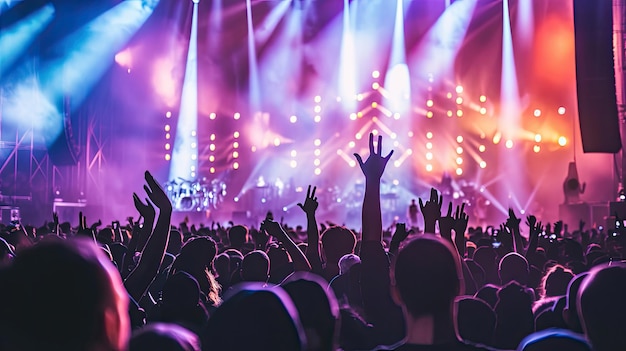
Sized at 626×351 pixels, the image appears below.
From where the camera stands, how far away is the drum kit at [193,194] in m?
27.9

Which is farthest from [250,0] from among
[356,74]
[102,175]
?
[102,175]

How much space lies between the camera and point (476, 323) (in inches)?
145

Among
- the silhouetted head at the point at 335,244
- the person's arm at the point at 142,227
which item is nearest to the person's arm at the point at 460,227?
the silhouetted head at the point at 335,244

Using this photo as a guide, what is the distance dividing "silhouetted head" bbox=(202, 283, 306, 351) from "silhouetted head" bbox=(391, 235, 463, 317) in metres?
0.64

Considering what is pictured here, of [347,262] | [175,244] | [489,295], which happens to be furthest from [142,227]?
[489,295]

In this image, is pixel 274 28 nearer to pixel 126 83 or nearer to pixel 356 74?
pixel 356 74

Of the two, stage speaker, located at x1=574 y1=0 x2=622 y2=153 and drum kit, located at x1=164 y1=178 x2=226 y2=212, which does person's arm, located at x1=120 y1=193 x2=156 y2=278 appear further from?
drum kit, located at x1=164 y1=178 x2=226 y2=212

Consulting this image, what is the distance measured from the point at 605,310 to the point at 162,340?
1415 mm

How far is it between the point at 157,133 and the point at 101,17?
18.6 feet

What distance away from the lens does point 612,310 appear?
2447 mm

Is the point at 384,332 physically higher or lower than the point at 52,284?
lower

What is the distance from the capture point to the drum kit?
27875mm

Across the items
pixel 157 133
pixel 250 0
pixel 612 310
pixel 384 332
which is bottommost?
pixel 384 332

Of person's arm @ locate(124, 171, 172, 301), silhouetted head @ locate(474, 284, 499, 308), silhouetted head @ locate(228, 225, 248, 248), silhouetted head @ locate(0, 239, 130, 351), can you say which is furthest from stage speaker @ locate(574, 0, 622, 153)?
silhouetted head @ locate(0, 239, 130, 351)
